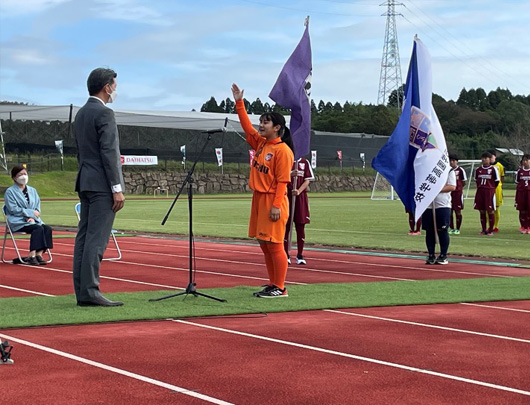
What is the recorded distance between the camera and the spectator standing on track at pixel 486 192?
71.4 ft

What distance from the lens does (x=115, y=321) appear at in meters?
7.96

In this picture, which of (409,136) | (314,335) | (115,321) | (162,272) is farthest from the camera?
(409,136)

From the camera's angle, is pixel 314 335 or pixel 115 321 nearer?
pixel 314 335

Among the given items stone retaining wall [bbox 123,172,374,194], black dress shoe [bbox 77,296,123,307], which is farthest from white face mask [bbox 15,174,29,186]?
stone retaining wall [bbox 123,172,374,194]

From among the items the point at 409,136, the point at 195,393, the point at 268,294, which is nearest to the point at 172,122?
the point at 409,136

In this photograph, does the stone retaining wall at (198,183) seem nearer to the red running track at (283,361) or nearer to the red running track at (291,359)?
the red running track at (291,359)

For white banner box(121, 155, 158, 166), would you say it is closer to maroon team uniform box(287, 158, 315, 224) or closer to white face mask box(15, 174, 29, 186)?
white face mask box(15, 174, 29, 186)

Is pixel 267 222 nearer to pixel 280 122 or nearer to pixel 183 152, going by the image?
pixel 280 122

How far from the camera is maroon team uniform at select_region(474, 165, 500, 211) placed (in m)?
21.8

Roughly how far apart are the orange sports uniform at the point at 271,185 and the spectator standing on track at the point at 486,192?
13242mm

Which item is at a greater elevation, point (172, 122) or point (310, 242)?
point (172, 122)

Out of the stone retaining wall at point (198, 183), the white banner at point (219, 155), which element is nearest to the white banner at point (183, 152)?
the stone retaining wall at point (198, 183)

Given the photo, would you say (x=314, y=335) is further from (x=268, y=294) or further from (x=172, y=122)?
(x=172, y=122)

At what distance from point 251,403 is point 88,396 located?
38.4 inches
